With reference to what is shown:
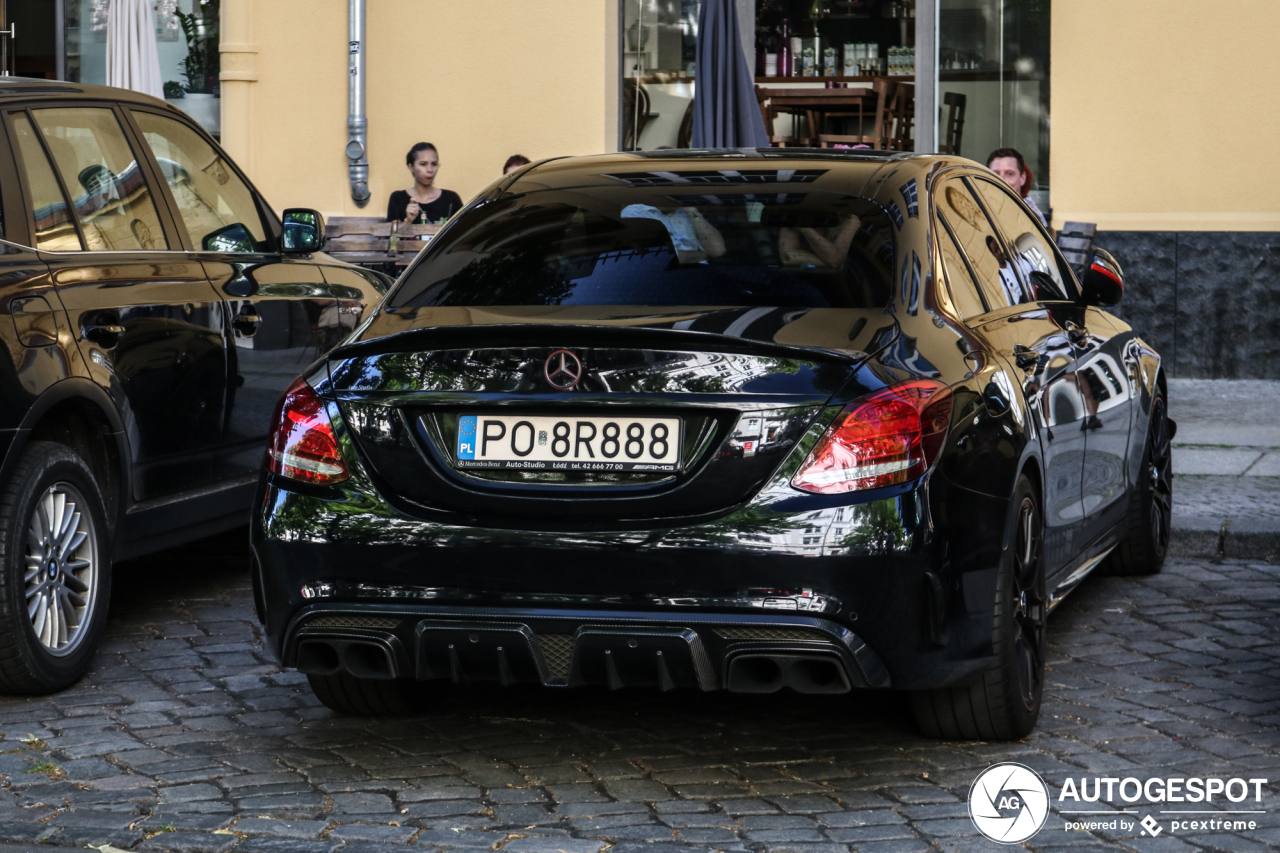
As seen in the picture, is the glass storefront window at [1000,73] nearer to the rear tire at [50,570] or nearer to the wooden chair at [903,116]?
the wooden chair at [903,116]

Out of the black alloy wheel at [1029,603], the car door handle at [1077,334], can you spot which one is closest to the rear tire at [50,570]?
the black alloy wheel at [1029,603]

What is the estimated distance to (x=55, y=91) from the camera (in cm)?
578

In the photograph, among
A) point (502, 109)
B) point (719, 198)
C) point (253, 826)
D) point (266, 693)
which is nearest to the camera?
point (253, 826)

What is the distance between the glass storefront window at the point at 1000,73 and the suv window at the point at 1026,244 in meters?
6.94

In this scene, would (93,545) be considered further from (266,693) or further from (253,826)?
(253,826)

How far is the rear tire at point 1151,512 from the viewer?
21.6 feet

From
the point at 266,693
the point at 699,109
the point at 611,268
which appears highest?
the point at 699,109

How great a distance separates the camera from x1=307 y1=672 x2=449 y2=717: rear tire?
188 inches

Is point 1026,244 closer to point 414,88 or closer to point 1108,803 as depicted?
point 1108,803

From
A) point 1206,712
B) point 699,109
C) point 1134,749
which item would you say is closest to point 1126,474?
point 1206,712

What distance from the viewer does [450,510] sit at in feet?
13.3

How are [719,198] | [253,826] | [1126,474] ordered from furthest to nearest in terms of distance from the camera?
[1126,474]
[719,198]
[253,826]

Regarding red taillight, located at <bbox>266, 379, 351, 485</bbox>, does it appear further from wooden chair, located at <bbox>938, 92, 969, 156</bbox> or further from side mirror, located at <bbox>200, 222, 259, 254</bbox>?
wooden chair, located at <bbox>938, 92, 969, 156</bbox>

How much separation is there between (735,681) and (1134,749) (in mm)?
1191
